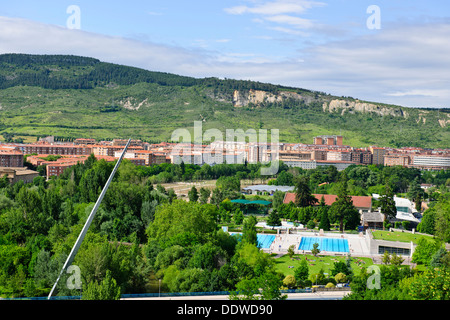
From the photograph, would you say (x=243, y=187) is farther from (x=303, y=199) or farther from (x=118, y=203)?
(x=118, y=203)

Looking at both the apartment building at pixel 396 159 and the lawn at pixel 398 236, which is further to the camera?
the apartment building at pixel 396 159

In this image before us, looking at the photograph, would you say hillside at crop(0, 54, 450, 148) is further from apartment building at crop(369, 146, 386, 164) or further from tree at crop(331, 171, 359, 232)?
tree at crop(331, 171, 359, 232)

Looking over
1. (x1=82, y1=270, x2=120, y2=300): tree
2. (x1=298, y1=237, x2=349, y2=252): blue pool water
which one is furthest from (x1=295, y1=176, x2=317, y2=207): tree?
(x1=82, y1=270, x2=120, y2=300): tree

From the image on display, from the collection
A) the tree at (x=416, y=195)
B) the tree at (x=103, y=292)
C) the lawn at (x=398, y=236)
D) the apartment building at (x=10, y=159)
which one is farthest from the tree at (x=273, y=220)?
the apartment building at (x=10, y=159)

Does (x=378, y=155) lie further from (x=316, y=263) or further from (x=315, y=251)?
(x=316, y=263)

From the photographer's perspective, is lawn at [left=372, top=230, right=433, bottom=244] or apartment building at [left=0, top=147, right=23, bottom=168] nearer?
lawn at [left=372, top=230, right=433, bottom=244]

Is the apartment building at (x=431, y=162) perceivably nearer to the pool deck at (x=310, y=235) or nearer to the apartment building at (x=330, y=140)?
the apartment building at (x=330, y=140)
